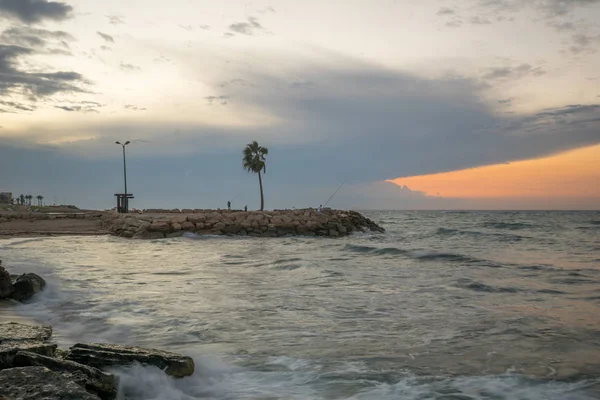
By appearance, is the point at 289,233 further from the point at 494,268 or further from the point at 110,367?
the point at 110,367

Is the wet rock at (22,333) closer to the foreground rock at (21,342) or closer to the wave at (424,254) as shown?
the foreground rock at (21,342)

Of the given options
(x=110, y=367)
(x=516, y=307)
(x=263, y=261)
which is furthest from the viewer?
(x=263, y=261)

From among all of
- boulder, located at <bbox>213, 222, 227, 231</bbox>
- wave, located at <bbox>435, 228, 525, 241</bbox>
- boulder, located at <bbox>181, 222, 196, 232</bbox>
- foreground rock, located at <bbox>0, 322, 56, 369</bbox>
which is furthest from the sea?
wave, located at <bbox>435, 228, 525, 241</bbox>

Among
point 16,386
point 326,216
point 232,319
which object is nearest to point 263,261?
point 232,319

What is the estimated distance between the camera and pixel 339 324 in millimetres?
7195

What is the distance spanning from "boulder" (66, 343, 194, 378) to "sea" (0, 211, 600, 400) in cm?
10

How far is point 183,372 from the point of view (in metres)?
4.76

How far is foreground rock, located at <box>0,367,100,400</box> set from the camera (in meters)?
3.32

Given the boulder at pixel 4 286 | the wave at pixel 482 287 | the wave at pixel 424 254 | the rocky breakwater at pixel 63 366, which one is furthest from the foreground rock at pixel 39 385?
the wave at pixel 424 254

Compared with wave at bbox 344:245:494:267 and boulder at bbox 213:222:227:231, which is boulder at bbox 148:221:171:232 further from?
wave at bbox 344:245:494:267

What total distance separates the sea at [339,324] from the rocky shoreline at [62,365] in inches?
6.2

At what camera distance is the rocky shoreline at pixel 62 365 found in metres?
3.43

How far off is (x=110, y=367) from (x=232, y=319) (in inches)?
122

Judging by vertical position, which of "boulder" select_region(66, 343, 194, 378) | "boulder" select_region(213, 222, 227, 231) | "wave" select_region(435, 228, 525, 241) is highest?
"boulder" select_region(213, 222, 227, 231)
